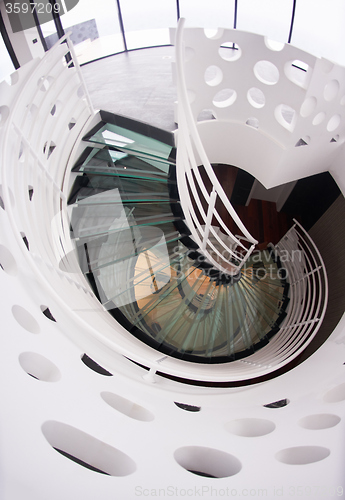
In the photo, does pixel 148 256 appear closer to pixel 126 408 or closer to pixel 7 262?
pixel 126 408

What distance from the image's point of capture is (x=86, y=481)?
1.59 metres

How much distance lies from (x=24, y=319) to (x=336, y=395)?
2319mm

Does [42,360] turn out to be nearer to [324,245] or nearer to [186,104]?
[186,104]

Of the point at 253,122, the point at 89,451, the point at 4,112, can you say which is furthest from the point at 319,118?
the point at 89,451

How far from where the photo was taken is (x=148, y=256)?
3688 mm

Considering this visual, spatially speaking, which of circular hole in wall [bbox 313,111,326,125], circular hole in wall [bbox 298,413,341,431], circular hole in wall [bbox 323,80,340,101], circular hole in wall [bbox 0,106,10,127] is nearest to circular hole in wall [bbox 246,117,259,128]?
circular hole in wall [bbox 313,111,326,125]

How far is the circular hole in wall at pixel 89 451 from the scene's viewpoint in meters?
1.80

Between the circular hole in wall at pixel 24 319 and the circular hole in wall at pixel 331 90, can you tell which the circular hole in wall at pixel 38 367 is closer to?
the circular hole in wall at pixel 24 319

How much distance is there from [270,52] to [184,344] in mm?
3554

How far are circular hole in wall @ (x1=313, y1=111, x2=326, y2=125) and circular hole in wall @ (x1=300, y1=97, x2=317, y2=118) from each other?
0.46 ft

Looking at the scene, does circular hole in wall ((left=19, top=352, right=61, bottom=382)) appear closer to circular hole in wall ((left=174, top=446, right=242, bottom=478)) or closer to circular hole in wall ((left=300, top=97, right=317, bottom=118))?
circular hole in wall ((left=174, top=446, right=242, bottom=478))

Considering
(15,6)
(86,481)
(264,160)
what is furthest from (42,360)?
(15,6)
